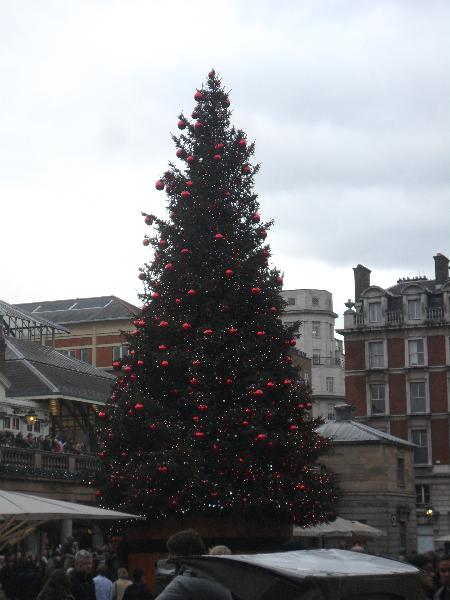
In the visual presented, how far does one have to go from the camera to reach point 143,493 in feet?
73.2

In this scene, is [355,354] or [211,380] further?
[355,354]

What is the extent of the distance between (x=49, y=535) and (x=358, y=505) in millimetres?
19062

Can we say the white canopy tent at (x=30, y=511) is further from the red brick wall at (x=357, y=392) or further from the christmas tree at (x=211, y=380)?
the red brick wall at (x=357, y=392)

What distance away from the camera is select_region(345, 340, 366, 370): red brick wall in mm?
71438

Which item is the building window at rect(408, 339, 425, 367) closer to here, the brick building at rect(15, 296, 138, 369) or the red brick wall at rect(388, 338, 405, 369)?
the red brick wall at rect(388, 338, 405, 369)

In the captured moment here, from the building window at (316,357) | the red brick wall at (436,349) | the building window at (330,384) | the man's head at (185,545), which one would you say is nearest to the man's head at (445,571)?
Answer: the man's head at (185,545)

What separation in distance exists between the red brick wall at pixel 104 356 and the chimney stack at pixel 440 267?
23336 millimetres

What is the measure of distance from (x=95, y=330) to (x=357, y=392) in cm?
1978

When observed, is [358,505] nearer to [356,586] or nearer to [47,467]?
[47,467]

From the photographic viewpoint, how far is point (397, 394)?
2749 inches

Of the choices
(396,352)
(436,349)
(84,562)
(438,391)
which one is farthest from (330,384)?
(84,562)

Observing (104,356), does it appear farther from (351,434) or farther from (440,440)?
(351,434)

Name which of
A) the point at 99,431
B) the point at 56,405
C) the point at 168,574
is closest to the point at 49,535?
the point at 56,405

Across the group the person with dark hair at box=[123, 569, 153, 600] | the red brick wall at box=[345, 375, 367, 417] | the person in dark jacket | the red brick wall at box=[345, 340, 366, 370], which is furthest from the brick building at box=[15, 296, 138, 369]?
the person in dark jacket
